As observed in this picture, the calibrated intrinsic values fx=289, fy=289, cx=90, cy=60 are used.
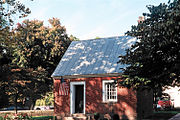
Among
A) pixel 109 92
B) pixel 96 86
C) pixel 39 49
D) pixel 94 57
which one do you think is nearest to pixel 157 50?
pixel 109 92

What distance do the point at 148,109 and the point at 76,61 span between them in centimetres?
805

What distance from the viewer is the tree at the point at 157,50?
1447cm

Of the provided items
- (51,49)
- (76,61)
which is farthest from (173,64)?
(51,49)

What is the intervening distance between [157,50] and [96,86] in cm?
1058

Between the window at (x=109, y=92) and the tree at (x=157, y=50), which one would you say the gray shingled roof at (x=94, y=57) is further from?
the tree at (x=157, y=50)

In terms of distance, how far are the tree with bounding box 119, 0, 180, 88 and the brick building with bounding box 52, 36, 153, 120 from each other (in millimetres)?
7412

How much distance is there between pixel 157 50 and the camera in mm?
15258

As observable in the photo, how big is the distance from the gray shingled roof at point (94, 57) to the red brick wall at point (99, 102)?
0.77m

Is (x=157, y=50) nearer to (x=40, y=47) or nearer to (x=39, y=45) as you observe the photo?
(x=40, y=47)

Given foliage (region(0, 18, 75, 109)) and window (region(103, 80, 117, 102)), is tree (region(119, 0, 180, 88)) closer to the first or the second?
window (region(103, 80, 117, 102))

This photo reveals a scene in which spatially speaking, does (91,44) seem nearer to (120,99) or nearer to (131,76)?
(120,99)

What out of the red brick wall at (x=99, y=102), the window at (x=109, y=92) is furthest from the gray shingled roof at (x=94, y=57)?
the window at (x=109, y=92)

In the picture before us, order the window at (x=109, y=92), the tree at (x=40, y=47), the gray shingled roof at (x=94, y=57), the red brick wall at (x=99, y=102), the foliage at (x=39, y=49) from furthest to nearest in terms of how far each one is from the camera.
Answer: the tree at (x=40, y=47)
the foliage at (x=39, y=49)
the gray shingled roof at (x=94, y=57)
the window at (x=109, y=92)
the red brick wall at (x=99, y=102)

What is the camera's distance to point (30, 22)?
1617 inches
